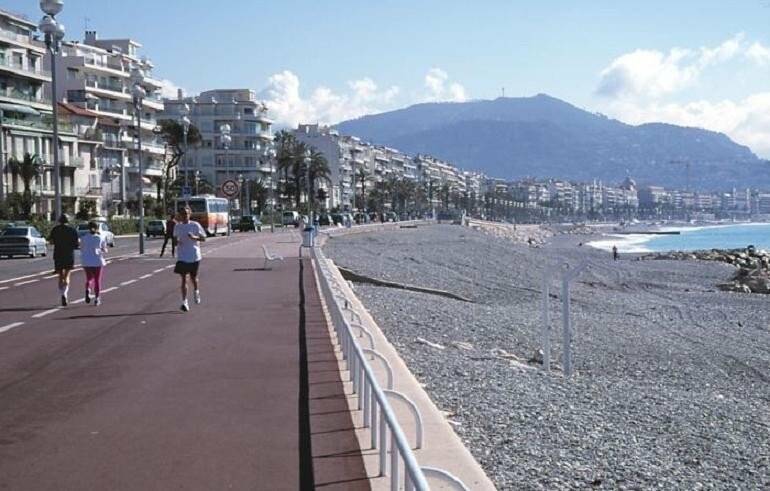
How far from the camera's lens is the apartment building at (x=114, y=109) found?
10119 cm

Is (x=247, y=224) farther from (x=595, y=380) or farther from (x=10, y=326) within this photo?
(x=595, y=380)

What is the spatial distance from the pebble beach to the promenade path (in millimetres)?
1509

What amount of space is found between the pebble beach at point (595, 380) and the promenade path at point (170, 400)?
1.51 meters

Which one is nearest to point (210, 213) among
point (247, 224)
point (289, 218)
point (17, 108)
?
point (17, 108)

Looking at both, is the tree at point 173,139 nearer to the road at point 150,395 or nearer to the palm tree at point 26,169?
the palm tree at point 26,169

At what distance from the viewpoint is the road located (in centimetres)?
686

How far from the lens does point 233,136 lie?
465 ft

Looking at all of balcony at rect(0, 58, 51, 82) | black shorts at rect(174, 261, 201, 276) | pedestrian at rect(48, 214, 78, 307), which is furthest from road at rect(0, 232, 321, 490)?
balcony at rect(0, 58, 51, 82)

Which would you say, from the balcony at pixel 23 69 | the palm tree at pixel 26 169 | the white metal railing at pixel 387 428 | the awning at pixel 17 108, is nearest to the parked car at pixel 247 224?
the palm tree at pixel 26 169

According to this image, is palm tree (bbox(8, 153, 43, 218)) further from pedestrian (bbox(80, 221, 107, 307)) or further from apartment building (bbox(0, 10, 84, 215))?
pedestrian (bbox(80, 221, 107, 307))

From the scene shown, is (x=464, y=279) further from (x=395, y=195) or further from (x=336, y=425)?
(x=395, y=195)

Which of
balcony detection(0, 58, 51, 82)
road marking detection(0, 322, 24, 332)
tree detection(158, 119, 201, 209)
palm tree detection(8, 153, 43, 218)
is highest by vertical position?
balcony detection(0, 58, 51, 82)

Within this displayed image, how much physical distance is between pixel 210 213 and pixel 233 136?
76400 mm

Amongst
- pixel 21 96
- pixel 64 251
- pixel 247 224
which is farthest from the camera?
pixel 247 224
